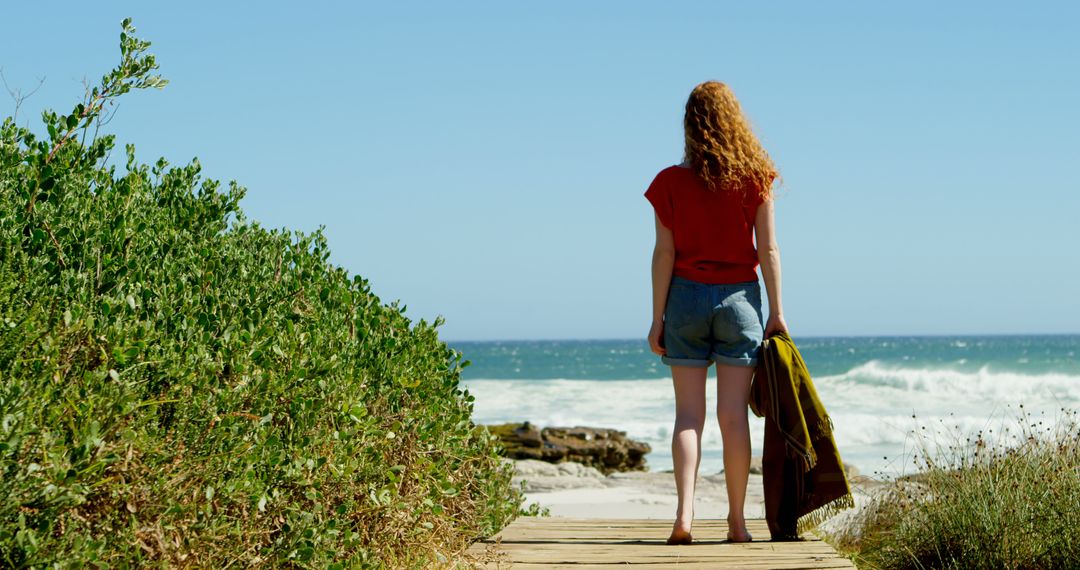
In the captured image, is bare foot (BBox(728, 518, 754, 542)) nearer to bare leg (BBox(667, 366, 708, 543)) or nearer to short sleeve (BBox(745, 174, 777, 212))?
bare leg (BBox(667, 366, 708, 543))

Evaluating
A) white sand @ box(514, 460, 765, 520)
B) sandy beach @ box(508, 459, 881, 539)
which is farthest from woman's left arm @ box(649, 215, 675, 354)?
white sand @ box(514, 460, 765, 520)

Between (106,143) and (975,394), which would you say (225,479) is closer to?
(106,143)

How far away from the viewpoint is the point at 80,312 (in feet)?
10.5

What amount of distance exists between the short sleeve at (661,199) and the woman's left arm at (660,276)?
30 millimetres

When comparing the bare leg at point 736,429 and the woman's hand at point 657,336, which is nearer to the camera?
the bare leg at point 736,429

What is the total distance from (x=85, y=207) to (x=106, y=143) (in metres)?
0.76

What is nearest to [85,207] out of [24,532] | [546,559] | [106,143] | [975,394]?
[106,143]

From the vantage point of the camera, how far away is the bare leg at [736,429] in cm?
512

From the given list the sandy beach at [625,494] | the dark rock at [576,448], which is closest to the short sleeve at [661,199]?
the sandy beach at [625,494]

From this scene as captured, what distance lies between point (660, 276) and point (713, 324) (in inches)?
14.3

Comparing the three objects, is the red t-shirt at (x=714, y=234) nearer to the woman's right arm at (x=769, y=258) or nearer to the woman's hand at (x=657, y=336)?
the woman's right arm at (x=769, y=258)

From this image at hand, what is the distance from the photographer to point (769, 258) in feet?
16.9

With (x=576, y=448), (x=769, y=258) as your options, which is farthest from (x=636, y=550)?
(x=576, y=448)

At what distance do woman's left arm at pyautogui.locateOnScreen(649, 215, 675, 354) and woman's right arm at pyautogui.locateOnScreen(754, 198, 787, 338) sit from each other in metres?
0.43
